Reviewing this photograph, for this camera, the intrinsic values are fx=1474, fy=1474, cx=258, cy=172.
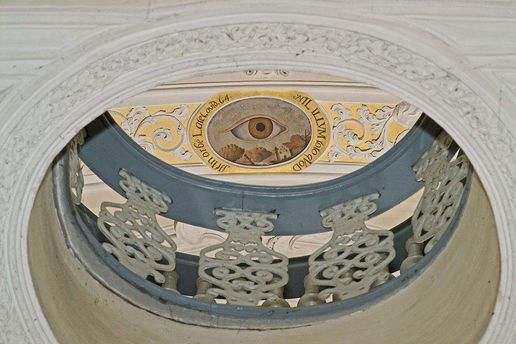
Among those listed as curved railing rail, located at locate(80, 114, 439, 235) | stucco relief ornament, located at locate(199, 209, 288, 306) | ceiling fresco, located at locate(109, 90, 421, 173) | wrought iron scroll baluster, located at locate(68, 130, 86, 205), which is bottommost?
stucco relief ornament, located at locate(199, 209, 288, 306)

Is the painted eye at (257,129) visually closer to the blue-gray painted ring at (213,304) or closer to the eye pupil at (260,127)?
the eye pupil at (260,127)

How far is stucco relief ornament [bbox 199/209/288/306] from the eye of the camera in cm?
639

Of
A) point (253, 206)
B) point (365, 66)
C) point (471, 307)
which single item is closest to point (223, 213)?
point (253, 206)

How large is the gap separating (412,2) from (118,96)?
3.50ft

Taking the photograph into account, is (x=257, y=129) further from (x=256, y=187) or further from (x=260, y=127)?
(x=256, y=187)

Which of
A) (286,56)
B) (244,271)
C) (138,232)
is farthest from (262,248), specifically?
(286,56)

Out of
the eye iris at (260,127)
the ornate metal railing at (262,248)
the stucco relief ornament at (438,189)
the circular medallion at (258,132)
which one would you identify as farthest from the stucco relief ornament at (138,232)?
the eye iris at (260,127)

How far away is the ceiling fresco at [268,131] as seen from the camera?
35.1ft

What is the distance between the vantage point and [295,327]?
20.6 ft

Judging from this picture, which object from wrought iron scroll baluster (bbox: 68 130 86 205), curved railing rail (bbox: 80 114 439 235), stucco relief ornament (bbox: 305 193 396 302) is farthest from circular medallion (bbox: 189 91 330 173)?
wrought iron scroll baluster (bbox: 68 130 86 205)

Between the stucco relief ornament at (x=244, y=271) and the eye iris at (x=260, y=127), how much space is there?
14.9ft

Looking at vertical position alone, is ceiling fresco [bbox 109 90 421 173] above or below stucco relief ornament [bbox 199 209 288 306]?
above

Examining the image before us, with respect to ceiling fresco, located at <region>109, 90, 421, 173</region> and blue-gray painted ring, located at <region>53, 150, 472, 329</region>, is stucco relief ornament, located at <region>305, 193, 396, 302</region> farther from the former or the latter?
ceiling fresco, located at <region>109, 90, 421, 173</region>

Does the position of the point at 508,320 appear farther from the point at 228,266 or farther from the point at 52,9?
the point at 52,9
